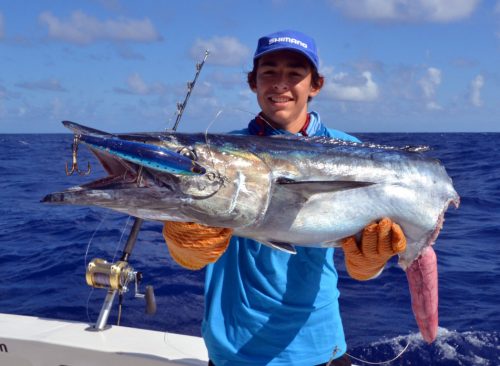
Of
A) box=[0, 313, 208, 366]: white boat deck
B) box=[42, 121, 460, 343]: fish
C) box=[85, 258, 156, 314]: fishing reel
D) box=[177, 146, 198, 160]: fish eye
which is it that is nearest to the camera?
box=[42, 121, 460, 343]: fish

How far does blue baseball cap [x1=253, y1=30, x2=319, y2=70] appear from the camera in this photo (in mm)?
2748

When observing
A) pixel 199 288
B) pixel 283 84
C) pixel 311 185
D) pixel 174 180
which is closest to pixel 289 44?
pixel 283 84

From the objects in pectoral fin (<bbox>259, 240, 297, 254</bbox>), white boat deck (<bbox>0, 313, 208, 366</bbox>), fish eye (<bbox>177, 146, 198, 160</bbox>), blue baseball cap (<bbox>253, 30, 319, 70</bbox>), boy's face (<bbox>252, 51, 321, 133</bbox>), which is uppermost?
blue baseball cap (<bbox>253, 30, 319, 70</bbox>)

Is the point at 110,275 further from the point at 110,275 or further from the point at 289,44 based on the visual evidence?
the point at 289,44

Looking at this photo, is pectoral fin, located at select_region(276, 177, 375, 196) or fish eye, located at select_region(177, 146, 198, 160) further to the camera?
pectoral fin, located at select_region(276, 177, 375, 196)

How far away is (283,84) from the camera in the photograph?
279cm

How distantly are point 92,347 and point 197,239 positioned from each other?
6.22 ft

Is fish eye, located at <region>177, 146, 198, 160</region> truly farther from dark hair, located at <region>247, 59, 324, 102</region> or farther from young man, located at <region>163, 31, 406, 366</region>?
dark hair, located at <region>247, 59, 324, 102</region>

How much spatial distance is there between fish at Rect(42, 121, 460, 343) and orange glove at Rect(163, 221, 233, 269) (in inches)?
2.0

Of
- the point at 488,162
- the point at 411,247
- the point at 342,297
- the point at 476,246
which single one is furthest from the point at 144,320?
the point at 488,162

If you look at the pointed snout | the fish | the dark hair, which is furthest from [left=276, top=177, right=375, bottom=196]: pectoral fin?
the dark hair

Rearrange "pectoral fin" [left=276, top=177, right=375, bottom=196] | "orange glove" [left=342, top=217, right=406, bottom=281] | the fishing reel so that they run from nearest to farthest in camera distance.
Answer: "pectoral fin" [left=276, top=177, right=375, bottom=196] → "orange glove" [left=342, top=217, right=406, bottom=281] → the fishing reel

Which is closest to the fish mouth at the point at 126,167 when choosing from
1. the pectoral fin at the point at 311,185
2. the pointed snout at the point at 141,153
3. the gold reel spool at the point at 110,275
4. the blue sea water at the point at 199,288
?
the pointed snout at the point at 141,153

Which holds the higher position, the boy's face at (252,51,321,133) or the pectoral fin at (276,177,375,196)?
the boy's face at (252,51,321,133)
